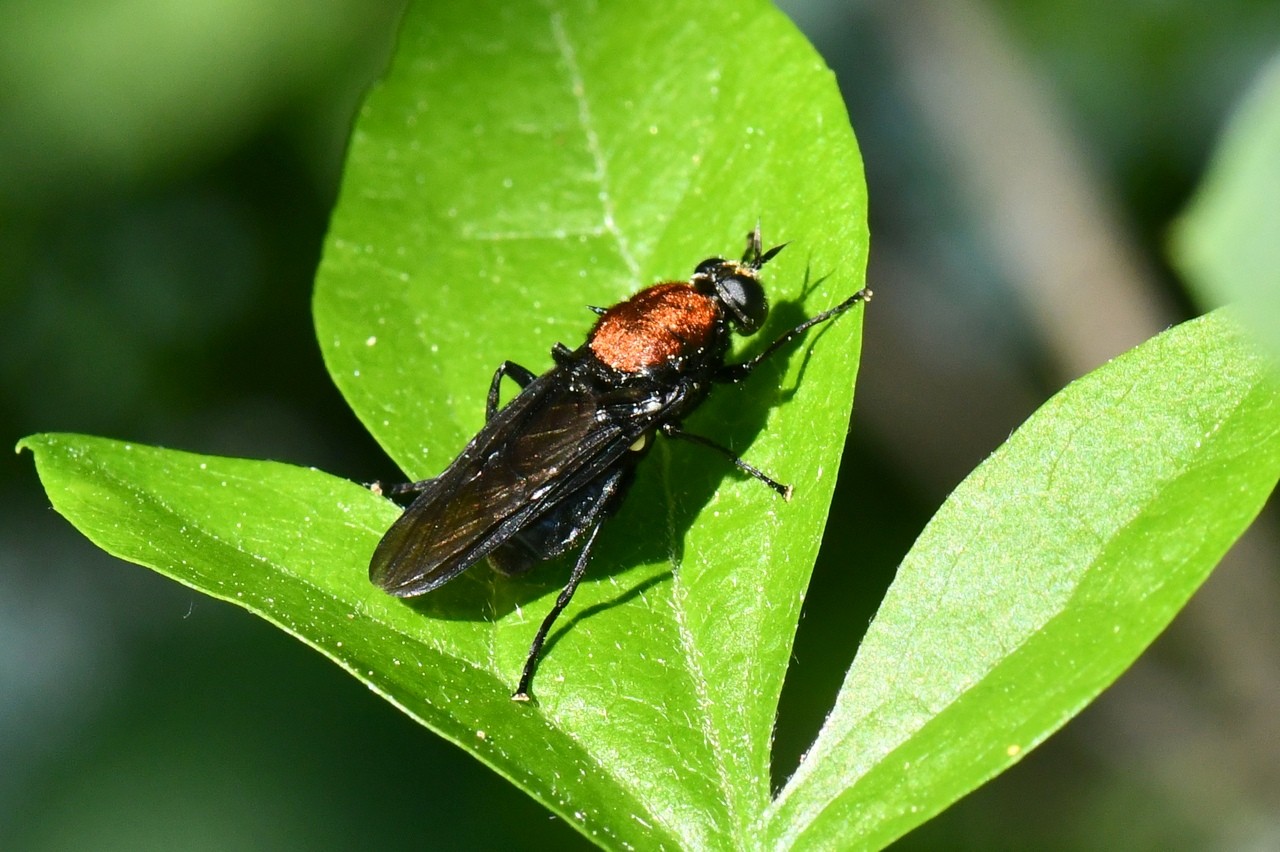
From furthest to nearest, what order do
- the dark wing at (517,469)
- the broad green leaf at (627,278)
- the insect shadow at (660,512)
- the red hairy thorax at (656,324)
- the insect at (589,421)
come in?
the red hairy thorax at (656,324) → the insect at (589,421) → the dark wing at (517,469) → the insect shadow at (660,512) → the broad green leaf at (627,278)

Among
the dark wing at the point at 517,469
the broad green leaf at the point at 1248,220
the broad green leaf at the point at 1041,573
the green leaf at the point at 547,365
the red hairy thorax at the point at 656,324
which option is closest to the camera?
the broad green leaf at the point at 1248,220

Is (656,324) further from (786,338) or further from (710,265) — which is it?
(786,338)

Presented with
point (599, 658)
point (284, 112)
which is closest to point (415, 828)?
point (599, 658)

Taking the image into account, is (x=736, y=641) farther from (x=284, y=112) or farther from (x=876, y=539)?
(x=284, y=112)

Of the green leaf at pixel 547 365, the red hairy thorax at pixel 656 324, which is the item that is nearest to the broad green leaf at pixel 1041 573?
the green leaf at pixel 547 365

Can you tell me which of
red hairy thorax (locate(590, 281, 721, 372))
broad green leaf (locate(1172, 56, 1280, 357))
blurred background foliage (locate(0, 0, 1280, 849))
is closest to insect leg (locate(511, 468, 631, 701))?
red hairy thorax (locate(590, 281, 721, 372))

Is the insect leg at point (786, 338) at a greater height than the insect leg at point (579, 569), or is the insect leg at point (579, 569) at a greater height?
the insect leg at point (786, 338)

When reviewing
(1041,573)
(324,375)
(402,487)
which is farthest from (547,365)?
(324,375)

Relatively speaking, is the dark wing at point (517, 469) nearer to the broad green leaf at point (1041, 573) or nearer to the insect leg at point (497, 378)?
the insect leg at point (497, 378)
